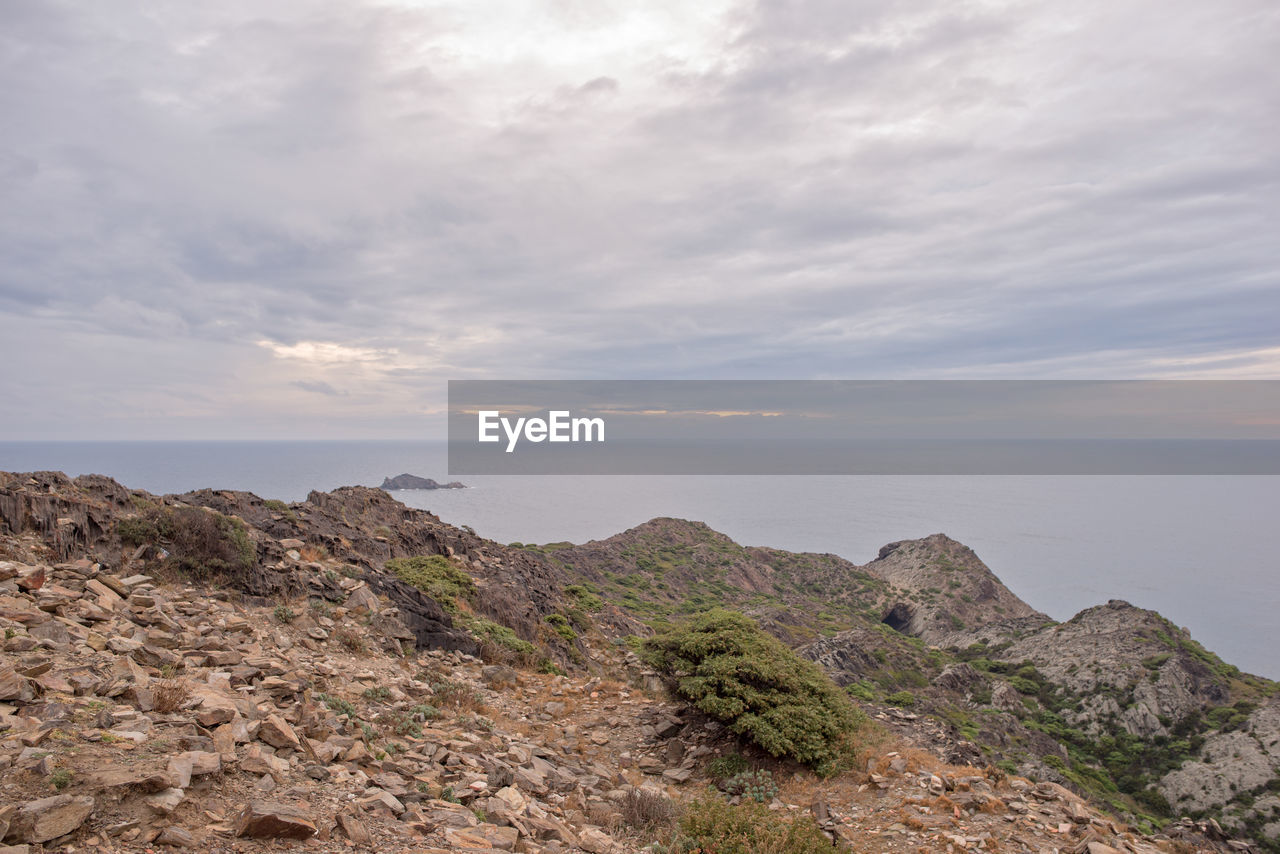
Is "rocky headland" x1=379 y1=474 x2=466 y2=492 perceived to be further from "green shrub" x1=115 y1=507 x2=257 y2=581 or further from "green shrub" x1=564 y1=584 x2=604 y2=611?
"green shrub" x1=115 y1=507 x2=257 y2=581

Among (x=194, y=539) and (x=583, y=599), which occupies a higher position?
(x=194, y=539)

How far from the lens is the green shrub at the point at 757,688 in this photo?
12.9 metres

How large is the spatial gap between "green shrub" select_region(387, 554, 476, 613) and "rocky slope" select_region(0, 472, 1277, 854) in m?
0.11

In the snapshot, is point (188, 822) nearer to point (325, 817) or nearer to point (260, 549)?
point (325, 817)

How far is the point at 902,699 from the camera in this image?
33344mm

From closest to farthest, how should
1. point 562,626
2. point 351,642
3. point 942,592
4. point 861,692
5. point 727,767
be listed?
point 727,767 → point 351,642 → point 562,626 → point 861,692 → point 942,592

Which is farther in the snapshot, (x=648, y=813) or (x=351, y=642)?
(x=351, y=642)

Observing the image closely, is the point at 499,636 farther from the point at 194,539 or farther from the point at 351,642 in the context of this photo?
the point at 194,539

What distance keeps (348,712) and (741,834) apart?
252 inches

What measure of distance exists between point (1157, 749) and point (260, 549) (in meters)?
45.5

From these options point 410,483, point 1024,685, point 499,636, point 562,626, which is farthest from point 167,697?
point 410,483

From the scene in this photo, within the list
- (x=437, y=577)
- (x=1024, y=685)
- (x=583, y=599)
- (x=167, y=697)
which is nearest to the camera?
(x=167, y=697)

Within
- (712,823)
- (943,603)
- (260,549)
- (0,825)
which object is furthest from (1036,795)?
(943,603)

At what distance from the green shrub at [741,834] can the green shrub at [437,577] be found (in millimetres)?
11739
